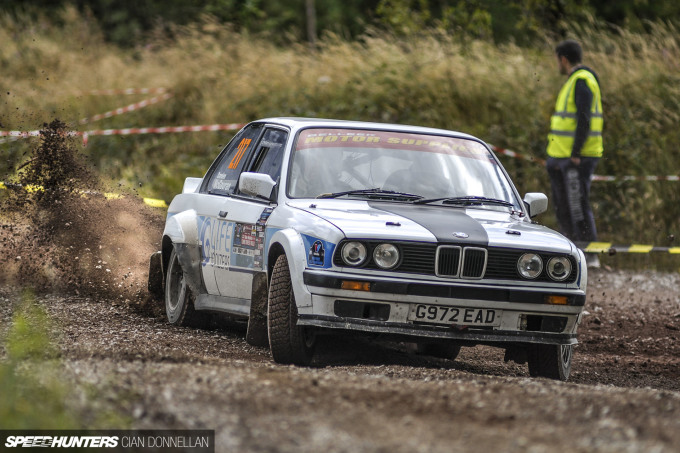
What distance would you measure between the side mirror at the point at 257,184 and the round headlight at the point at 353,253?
1.14 metres

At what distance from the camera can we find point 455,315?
7121mm

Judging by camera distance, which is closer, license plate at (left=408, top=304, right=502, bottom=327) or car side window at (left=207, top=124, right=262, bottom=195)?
license plate at (left=408, top=304, right=502, bottom=327)

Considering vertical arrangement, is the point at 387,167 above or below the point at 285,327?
above

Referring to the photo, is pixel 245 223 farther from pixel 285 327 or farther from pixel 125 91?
pixel 125 91

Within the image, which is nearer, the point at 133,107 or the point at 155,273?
the point at 155,273

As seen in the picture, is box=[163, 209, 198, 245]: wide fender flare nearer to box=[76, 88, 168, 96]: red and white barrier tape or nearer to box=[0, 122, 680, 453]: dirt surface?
box=[0, 122, 680, 453]: dirt surface

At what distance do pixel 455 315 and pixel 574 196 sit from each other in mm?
7386

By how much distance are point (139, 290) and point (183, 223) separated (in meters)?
1.66

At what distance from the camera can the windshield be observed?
812 cm

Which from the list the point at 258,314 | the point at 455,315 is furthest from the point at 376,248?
the point at 258,314

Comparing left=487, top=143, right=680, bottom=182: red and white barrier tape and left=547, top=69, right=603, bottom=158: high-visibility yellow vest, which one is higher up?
left=547, top=69, right=603, bottom=158: high-visibility yellow vest

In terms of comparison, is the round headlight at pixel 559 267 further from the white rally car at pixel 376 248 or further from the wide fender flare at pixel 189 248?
the wide fender flare at pixel 189 248

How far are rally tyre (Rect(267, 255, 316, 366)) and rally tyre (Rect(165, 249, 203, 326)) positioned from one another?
2053mm

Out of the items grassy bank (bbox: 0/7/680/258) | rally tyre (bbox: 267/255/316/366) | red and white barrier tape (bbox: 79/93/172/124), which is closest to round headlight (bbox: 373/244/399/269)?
rally tyre (bbox: 267/255/316/366)
